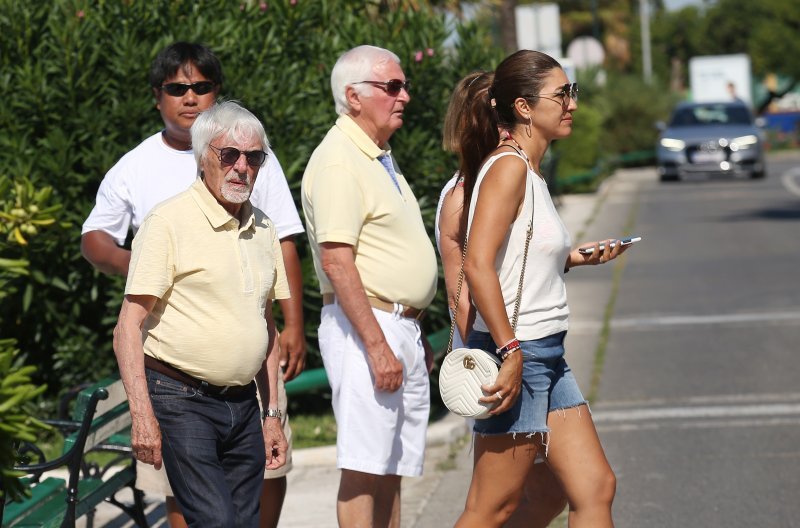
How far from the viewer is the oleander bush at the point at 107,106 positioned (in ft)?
24.5

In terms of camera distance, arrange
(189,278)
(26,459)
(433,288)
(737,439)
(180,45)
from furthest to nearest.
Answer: (737,439) → (180,45) → (433,288) → (189,278) → (26,459)

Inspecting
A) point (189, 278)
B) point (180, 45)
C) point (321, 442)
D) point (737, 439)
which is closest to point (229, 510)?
point (189, 278)

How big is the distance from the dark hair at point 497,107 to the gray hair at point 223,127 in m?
0.74

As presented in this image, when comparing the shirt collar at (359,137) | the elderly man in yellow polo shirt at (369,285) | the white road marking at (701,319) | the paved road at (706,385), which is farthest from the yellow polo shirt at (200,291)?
the white road marking at (701,319)

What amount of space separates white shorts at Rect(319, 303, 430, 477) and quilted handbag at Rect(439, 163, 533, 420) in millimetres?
453

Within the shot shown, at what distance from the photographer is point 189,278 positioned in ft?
13.5

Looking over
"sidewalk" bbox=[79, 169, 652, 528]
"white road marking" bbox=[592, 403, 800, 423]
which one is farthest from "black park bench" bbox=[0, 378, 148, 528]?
"white road marking" bbox=[592, 403, 800, 423]

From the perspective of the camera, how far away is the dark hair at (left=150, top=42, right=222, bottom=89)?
199 inches

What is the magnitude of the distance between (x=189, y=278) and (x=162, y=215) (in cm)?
21

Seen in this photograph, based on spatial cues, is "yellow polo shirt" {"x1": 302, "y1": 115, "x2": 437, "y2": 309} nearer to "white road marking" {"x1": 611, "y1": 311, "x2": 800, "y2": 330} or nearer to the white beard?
the white beard

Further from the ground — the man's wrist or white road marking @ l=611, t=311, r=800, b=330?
the man's wrist

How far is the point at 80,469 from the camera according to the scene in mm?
5168

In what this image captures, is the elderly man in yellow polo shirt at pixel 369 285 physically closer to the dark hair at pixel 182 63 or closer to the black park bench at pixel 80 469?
the dark hair at pixel 182 63

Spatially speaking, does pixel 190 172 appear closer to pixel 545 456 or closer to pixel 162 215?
pixel 162 215
